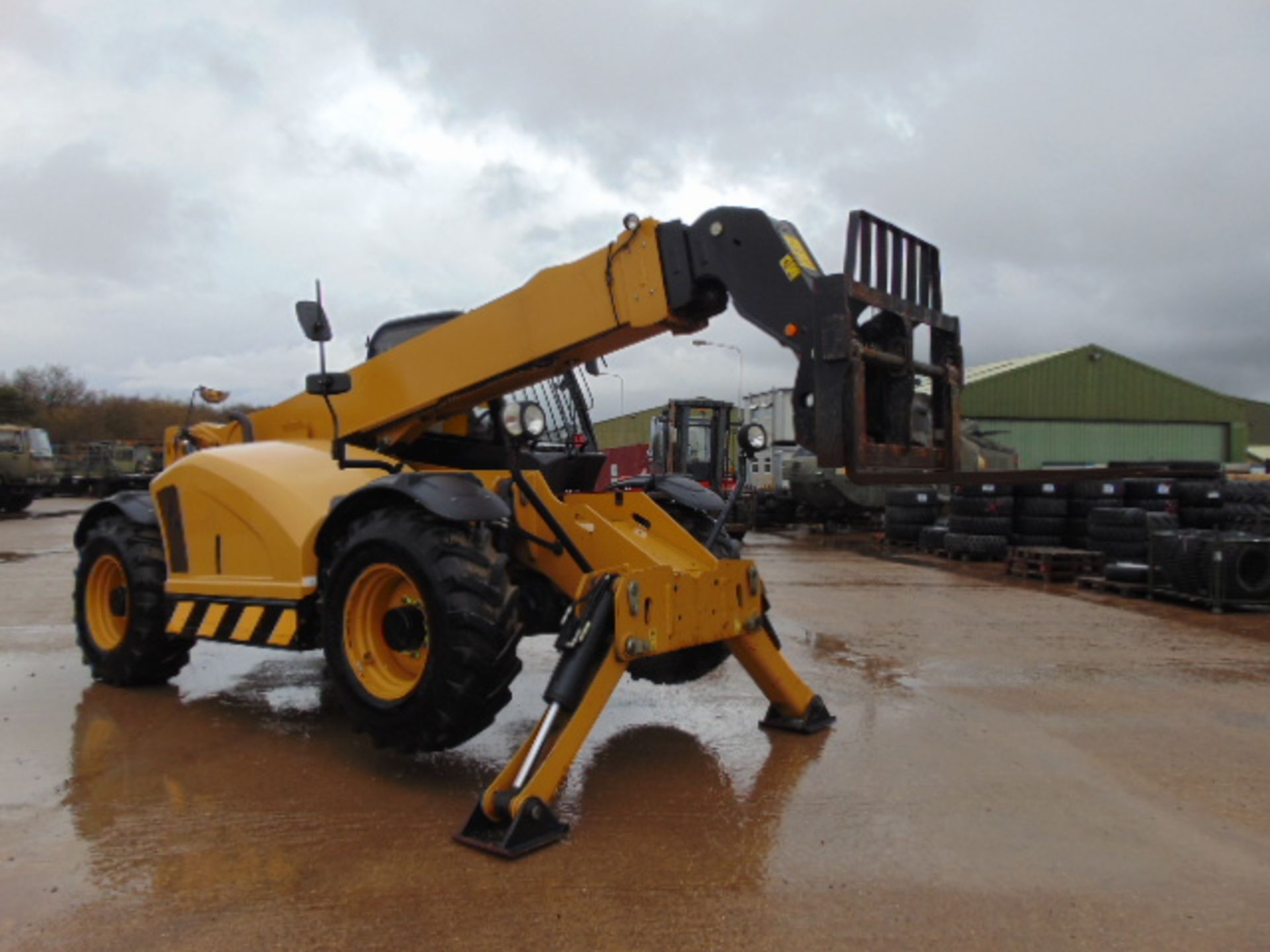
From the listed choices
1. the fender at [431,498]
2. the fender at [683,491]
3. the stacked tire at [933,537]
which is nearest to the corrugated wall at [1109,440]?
the stacked tire at [933,537]

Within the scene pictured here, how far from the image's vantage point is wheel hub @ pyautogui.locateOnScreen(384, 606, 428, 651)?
4.59 metres

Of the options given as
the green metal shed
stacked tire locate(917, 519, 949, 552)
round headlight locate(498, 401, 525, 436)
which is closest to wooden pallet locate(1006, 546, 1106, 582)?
stacked tire locate(917, 519, 949, 552)

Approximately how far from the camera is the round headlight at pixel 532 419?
5.15 meters

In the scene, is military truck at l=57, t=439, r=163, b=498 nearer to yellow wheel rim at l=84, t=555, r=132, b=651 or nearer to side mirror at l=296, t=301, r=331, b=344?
yellow wheel rim at l=84, t=555, r=132, b=651

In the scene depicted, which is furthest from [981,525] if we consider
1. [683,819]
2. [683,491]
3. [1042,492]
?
[683,819]

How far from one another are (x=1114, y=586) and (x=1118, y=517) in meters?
2.14

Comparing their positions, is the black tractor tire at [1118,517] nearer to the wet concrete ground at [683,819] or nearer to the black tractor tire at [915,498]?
the black tractor tire at [915,498]

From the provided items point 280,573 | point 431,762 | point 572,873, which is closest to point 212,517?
point 280,573

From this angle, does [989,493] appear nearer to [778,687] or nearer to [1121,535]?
[1121,535]

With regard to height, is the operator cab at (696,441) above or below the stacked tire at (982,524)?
above

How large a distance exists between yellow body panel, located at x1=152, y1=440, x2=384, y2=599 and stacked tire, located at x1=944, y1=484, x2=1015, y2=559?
1266cm

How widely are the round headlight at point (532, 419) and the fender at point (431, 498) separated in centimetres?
48

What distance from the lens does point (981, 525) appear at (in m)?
16.2

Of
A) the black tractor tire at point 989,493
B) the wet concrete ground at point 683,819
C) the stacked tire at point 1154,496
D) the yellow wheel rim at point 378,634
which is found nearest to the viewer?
the wet concrete ground at point 683,819
